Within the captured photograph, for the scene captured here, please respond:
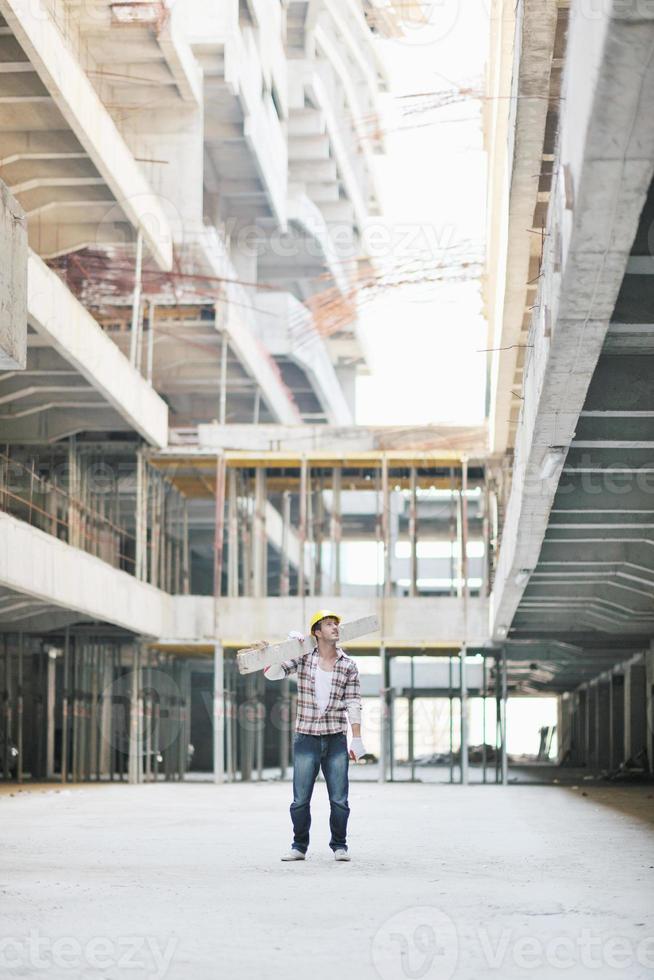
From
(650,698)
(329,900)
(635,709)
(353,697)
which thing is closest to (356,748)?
(353,697)

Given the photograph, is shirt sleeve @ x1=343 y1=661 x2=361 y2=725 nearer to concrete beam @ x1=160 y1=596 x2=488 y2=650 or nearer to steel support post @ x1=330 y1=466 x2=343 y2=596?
concrete beam @ x1=160 y1=596 x2=488 y2=650

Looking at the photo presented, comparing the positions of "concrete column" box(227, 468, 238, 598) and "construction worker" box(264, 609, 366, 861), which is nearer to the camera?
"construction worker" box(264, 609, 366, 861)

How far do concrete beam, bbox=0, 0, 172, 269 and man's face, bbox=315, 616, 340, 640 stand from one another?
13.7 m

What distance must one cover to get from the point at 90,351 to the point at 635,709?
532 inches

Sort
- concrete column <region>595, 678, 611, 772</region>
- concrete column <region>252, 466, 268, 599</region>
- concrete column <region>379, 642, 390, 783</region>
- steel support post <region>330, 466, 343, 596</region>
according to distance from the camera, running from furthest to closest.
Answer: concrete column <region>595, 678, 611, 772</region> → concrete column <region>252, 466, 268, 599</region> → steel support post <region>330, 466, 343, 596</region> → concrete column <region>379, 642, 390, 783</region>

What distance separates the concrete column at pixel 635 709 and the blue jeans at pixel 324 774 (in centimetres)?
2217

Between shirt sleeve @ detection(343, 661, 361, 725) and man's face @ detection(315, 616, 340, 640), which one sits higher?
man's face @ detection(315, 616, 340, 640)

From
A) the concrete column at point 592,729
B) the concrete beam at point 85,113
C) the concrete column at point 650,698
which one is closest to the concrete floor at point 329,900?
the concrete column at point 650,698

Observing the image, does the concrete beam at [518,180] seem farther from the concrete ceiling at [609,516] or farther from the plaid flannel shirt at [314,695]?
the plaid flannel shirt at [314,695]

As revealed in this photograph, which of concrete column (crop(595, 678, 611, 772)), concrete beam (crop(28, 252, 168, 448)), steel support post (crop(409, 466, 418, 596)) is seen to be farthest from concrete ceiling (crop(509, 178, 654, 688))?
concrete beam (crop(28, 252, 168, 448))

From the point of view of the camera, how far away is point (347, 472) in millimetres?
37531

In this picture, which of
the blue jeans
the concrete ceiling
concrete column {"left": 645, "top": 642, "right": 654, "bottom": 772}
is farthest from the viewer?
concrete column {"left": 645, "top": 642, "right": 654, "bottom": 772}

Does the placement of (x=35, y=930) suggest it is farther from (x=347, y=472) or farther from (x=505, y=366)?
(x=347, y=472)

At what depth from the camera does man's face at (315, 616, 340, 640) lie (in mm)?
11641
